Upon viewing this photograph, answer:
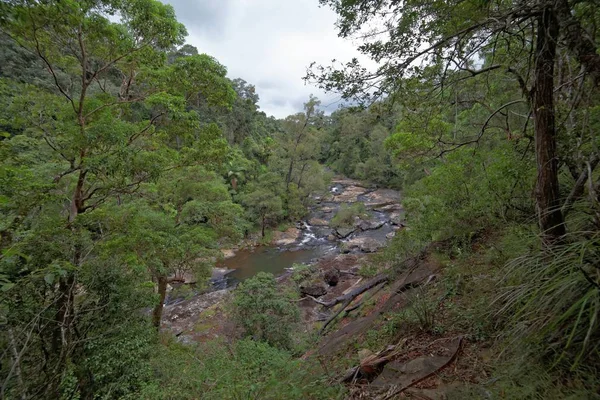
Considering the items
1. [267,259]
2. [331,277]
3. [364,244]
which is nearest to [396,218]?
[364,244]

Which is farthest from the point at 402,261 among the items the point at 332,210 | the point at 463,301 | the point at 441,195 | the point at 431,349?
the point at 332,210

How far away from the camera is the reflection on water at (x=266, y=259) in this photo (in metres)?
14.9

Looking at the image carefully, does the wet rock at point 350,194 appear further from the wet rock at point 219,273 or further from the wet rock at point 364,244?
the wet rock at point 219,273

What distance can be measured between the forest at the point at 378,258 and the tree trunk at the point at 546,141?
0.05 feet

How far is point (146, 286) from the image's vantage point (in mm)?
5680

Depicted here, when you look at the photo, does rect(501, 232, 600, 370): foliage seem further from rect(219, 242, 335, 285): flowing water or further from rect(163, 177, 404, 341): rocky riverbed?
rect(219, 242, 335, 285): flowing water

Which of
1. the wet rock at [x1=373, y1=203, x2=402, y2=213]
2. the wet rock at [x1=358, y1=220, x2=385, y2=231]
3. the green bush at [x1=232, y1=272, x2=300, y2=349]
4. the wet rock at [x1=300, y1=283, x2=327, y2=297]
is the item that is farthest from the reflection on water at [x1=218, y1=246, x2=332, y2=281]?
the wet rock at [x1=373, y1=203, x2=402, y2=213]

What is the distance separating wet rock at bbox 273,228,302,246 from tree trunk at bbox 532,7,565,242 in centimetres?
1711

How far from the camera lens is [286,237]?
20.1m

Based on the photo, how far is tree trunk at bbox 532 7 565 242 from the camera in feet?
7.40

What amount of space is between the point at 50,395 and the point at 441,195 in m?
7.50

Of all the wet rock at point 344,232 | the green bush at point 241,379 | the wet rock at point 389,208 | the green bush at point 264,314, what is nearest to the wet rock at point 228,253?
the wet rock at point 344,232

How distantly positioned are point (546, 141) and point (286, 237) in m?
18.3

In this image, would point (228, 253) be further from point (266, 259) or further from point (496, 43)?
point (496, 43)
